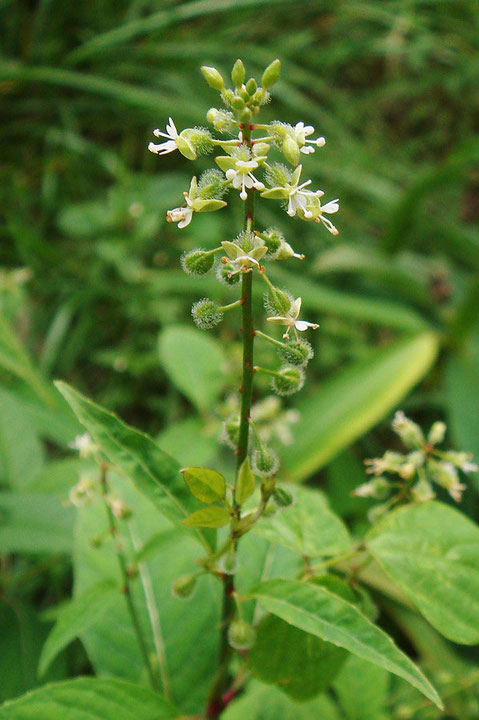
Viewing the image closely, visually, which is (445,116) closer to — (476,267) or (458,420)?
(476,267)

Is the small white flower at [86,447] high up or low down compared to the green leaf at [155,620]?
up

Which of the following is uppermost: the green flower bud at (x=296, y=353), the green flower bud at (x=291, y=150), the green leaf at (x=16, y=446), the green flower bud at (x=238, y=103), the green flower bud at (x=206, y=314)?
the green flower bud at (x=238, y=103)

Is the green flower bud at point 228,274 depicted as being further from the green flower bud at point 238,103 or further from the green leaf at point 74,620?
the green leaf at point 74,620

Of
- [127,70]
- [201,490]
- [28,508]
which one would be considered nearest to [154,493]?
[201,490]

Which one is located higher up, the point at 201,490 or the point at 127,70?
the point at 201,490

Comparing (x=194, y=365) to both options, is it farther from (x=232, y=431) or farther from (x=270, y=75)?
(x=270, y=75)

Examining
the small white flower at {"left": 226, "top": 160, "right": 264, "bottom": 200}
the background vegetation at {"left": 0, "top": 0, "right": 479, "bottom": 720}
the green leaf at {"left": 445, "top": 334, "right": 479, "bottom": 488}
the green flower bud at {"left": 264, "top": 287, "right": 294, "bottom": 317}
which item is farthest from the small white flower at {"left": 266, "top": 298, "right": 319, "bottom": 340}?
the green leaf at {"left": 445, "top": 334, "right": 479, "bottom": 488}

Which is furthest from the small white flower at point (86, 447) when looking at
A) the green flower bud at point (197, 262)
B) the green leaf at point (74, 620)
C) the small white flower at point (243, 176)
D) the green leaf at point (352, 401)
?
the green leaf at point (352, 401)
